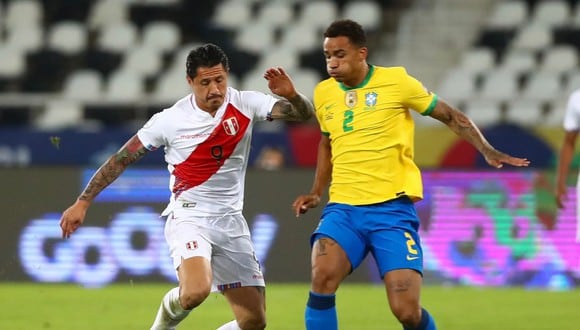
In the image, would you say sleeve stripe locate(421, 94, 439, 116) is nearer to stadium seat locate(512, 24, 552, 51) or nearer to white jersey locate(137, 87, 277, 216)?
white jersey locate(137, 87, 277, 216)

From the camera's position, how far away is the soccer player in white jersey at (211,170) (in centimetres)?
872

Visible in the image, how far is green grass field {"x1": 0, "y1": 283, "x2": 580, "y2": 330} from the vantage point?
1139 centimetres

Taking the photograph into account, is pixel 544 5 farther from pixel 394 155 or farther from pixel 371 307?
pixel 394 155

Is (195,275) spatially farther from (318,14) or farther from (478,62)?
(318,14)

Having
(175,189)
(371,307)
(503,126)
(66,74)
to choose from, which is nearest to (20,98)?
(66,74)

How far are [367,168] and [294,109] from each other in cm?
63

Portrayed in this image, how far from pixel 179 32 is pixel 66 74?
2344 mm

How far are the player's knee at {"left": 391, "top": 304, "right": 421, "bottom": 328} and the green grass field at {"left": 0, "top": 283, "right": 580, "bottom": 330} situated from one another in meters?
2.97

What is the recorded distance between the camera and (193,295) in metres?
8.39

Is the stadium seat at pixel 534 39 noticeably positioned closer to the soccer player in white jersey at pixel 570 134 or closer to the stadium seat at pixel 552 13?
the stadium seat at pixel 552 13

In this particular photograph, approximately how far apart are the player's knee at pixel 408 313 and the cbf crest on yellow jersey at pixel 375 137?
70 cm

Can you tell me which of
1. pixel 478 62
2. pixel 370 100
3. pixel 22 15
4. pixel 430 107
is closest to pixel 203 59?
pixel 370 100

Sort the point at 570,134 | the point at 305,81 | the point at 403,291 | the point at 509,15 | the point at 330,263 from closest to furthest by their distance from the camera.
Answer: the point at 403,291, the point at 330,263, the point at 570,134, the point at 305,81, the point at 509,15

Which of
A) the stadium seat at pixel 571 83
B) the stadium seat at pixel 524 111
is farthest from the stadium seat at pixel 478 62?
the stadium seat at pixel 524 111
